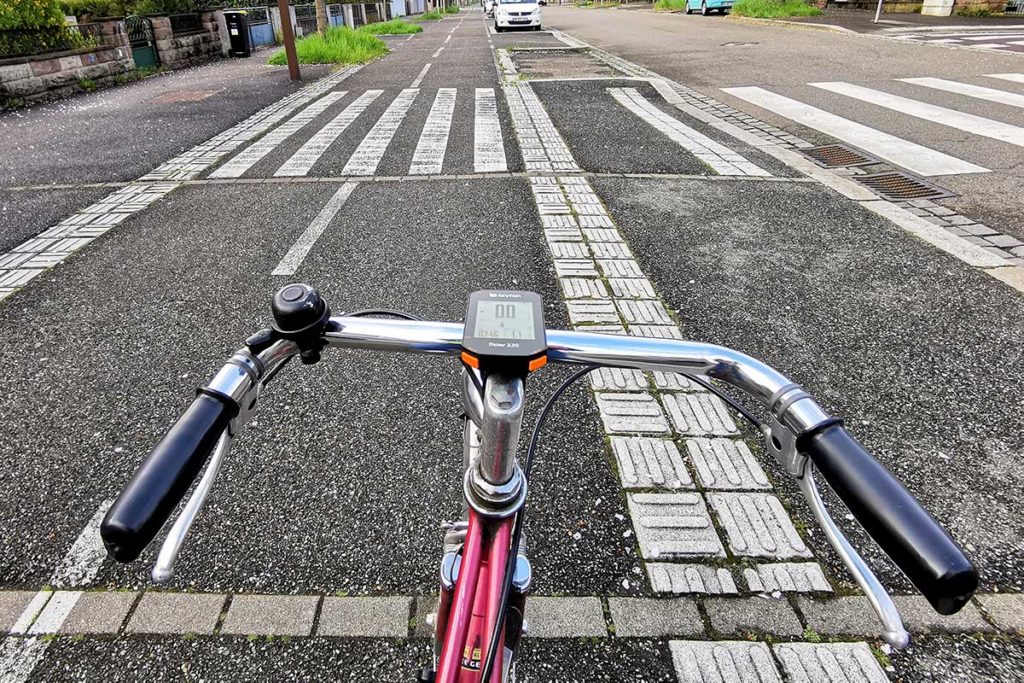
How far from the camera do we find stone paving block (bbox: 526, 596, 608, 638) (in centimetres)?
196

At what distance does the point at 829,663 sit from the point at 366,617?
151cm

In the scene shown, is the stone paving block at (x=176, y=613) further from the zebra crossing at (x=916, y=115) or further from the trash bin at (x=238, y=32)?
the trash bin at (x=238, y=32)

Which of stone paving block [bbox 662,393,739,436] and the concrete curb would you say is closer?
stone paving block [bbox 662,393,739,436]

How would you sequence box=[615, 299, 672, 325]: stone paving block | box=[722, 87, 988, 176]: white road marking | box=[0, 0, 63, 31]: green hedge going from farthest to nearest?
box=[0, 0, 63, 31]: green hedge → box=[722, 87, 988, 176]: white road marking → box=[615, 299, 672, 325]: stone paving block

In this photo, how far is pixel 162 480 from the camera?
32.4 inches

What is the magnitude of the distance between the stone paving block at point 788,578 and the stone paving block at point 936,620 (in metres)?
0.25

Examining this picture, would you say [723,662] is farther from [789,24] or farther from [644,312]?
[789,24]

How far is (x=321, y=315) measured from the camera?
97 centimetres

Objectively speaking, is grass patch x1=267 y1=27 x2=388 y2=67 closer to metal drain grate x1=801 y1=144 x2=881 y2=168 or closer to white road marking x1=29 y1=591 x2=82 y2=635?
metal drain grate x1=801 y1=144 x2=881 y2=168

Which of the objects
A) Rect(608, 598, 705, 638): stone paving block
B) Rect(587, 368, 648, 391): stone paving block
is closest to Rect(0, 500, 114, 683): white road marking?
Rect(608, 598, 705, 638): stone paving block

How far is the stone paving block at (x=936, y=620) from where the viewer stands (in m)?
1.95

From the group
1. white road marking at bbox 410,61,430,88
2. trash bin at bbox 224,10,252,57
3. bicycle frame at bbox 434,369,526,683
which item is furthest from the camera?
trash bin at bbox 224,10,252,57

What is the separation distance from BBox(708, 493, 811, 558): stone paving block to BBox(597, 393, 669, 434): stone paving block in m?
0.49

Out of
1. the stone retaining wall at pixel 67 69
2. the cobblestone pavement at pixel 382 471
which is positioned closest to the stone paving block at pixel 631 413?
the cobblestone pavement at pixel 382 471
